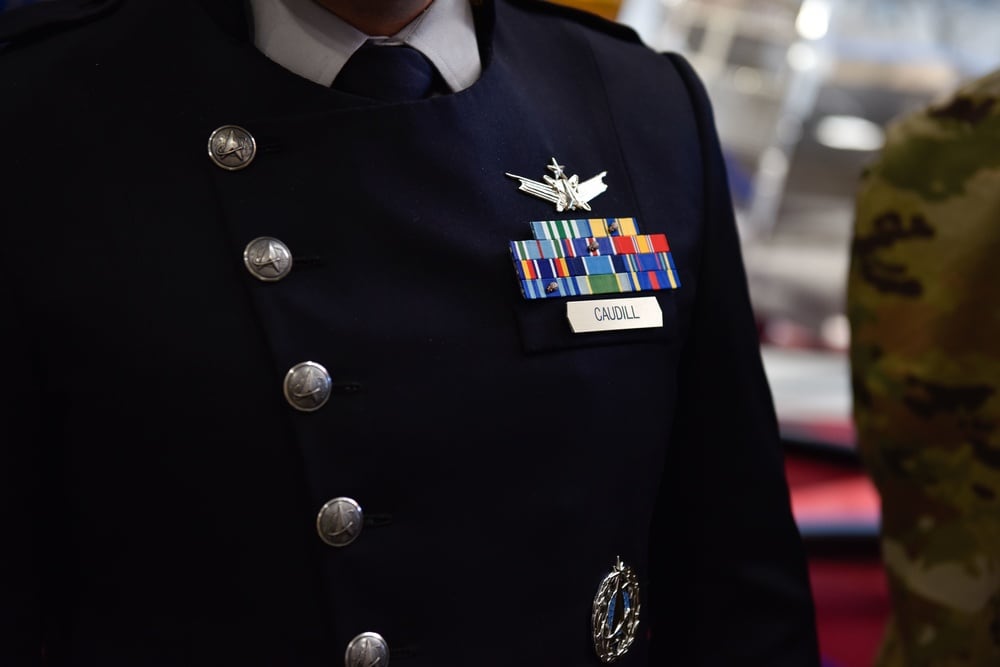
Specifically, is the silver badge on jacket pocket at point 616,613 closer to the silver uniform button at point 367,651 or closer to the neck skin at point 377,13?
the silver uniform button at point 367,651

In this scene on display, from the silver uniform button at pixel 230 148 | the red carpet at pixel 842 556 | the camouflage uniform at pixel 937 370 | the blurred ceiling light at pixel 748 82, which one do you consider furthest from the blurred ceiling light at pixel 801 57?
the silver uniform button at pixel 230 148

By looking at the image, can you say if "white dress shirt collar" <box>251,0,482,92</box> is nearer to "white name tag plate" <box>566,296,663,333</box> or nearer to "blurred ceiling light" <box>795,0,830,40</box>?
"white name tag plate" <box>566,296,663,333</box>

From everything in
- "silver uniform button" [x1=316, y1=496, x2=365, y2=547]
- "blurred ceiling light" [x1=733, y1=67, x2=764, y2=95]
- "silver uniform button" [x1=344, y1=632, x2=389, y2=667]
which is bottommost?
"silver uniform button" [x1=344, y1=632, x2=389, y2=667]

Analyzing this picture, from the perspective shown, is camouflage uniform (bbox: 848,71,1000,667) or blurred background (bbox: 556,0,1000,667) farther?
blurred background (bbox: 556,0,1000,667)

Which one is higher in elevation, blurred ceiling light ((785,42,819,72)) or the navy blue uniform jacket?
blurred ceiling light ((785,42,819,72))

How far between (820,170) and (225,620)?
725 cm

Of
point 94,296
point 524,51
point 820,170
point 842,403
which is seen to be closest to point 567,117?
point 524,51

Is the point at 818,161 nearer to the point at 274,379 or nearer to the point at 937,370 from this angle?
the point at 937,370

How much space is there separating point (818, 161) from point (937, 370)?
664 centimetres

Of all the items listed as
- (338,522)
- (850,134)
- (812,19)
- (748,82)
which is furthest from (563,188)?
(850,134)

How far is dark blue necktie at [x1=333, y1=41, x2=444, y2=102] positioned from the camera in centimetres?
98

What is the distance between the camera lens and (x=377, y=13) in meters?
0.98

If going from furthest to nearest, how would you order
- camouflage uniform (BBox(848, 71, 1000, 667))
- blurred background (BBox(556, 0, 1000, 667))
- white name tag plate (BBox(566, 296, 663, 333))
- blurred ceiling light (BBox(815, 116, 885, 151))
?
blurred ceiling light (BBox(815, 116, 885, 151)) < blurred background (BBox(556, 0, 1000, 667)) < camouflage uniform (BBox(848, 71, 1000, 667)) < white name tag plate (BBox(566, 296, 663, 333))

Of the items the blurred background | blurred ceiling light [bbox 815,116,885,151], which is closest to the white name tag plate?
the blurred background
